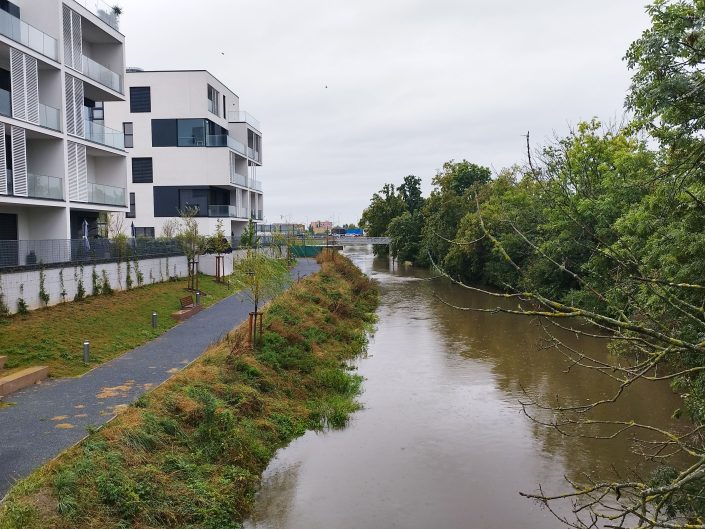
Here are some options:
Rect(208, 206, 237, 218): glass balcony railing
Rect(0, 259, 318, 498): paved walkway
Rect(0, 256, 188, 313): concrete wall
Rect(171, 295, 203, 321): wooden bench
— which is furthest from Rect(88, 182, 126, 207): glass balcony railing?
Rect(208, 206, 237, 218): glass balcony railing

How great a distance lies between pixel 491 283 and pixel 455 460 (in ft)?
118

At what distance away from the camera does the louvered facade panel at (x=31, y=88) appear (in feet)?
77.7

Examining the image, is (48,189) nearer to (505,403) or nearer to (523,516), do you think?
(505,403)

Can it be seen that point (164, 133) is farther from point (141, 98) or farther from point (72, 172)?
point (72, 172)

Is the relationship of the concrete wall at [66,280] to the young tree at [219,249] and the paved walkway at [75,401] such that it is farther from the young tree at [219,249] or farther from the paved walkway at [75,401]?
the paved walkway at [75,401]

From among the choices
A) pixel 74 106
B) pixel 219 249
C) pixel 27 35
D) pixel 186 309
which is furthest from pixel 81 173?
pixel 219 249

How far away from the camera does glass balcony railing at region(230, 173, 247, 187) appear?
47.6 metres

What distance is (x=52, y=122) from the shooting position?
2558cm

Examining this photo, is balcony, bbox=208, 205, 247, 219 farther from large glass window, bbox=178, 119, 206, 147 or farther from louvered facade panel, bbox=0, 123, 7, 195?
louvered facade panel, bbox=0, 123, 7, 195

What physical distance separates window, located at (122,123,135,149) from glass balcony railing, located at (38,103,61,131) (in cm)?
1994

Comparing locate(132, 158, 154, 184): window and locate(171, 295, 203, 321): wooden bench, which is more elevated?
locate(132, 158, 154, 184): window

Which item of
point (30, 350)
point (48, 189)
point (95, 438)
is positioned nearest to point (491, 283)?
point (48, 189)

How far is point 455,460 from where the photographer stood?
45.3 feet

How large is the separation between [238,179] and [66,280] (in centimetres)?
2795
